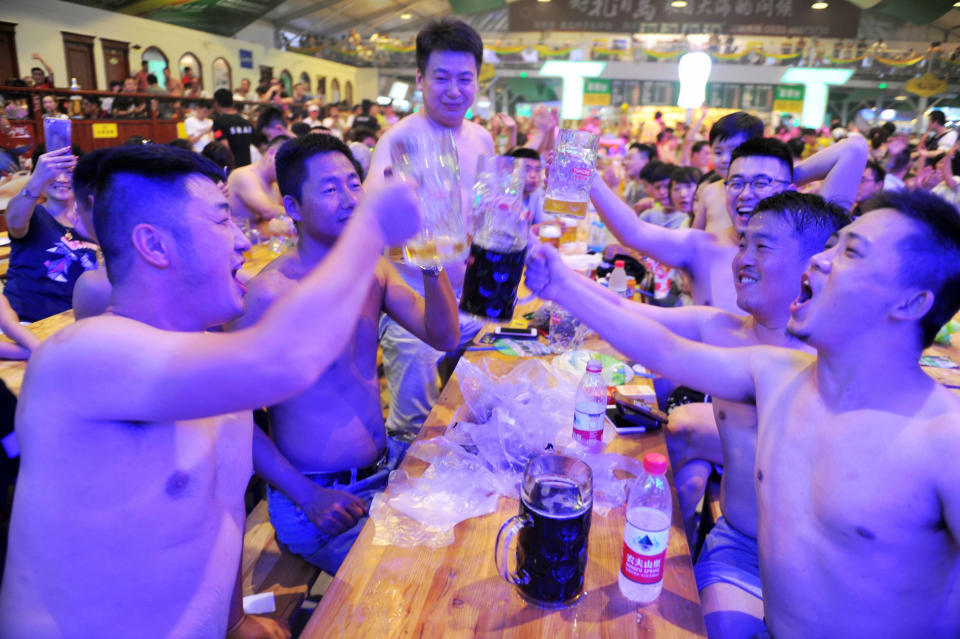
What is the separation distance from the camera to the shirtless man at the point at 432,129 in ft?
8.75

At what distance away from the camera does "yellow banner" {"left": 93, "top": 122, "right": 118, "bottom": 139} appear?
855cm

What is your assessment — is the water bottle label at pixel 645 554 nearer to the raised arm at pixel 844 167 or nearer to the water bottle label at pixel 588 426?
the water bottle label at pixel 588 426

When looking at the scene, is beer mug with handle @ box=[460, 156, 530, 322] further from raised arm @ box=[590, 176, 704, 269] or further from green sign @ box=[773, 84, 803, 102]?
green sign @ box=[773, 84, 803, 102]

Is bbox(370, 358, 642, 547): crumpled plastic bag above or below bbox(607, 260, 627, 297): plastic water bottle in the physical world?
below

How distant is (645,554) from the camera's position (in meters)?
1.15

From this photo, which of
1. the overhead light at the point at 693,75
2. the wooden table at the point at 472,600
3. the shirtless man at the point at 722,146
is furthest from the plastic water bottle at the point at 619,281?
the overhead light at the point at 693,75

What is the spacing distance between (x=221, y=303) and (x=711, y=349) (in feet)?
4.08

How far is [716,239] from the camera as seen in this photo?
2.58 m

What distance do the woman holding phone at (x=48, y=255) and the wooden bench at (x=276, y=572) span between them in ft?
7.18

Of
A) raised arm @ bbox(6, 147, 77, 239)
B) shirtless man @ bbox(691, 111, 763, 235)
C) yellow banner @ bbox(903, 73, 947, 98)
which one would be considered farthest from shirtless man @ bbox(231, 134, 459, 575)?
yellow banner @ bbox(903, 73, 947, 98)

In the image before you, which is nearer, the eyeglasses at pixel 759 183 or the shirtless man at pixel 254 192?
the eyeglasses at pixel 759 183

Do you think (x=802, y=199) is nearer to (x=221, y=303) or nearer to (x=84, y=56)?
(x=221, y=303)

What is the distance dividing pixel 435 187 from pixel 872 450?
1.05 meters

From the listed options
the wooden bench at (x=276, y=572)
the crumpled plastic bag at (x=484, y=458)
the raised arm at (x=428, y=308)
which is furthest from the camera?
the raised arm at (x=428, y=308)
